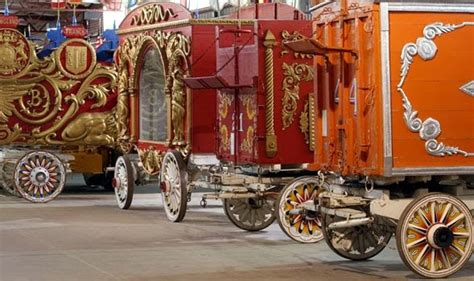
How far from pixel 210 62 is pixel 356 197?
427 cm

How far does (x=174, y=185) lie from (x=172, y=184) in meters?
0.08

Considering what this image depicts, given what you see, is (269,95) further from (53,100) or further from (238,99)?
(53,100)

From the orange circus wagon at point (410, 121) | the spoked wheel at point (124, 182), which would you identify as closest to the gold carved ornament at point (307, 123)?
the orange circus wagon at point (410, 121)

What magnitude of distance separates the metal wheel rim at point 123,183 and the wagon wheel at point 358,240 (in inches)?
221

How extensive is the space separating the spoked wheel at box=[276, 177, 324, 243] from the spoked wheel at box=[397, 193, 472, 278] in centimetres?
215

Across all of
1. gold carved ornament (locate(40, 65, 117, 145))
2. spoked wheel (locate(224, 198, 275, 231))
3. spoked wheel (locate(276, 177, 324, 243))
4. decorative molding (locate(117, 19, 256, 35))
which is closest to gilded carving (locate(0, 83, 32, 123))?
gold carved ornament (locate(40, 65, 117, 145))

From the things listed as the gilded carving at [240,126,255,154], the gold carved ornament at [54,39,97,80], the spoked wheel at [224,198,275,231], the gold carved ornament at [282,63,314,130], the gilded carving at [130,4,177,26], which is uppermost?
the gilded carving at [130,4,177,26]

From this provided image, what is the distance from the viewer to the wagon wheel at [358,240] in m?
8.52

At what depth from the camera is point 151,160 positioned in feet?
42.9

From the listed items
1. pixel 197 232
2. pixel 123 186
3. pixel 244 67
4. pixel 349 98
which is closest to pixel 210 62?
pixel 244 67

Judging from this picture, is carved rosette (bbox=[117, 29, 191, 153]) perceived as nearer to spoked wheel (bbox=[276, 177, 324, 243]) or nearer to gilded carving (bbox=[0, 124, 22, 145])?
gilded carving (bbox=[0, 124, 22, 145])

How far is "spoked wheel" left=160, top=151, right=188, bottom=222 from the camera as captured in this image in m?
11.7

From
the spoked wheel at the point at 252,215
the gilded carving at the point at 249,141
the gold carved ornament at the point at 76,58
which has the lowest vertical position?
the spoked wheel at the point at 252,215

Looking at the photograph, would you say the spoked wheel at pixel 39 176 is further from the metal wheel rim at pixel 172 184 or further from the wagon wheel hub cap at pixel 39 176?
the metal wheel rim at pixel 172 184
